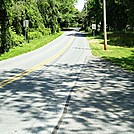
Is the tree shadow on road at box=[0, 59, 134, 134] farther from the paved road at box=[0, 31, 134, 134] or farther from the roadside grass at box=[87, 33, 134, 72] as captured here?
the roadside grass at box=[87, 33, 134, 72]

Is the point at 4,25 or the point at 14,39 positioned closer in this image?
the point at 4,25

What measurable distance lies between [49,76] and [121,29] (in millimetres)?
54430

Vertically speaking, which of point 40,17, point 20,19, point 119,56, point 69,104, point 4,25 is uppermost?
point 40,17

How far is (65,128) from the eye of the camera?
235 inches

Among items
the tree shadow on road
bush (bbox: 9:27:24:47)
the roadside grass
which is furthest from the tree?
the tree shadow on road

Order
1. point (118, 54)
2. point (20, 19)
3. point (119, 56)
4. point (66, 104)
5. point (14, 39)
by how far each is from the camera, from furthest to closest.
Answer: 1. point (20, 19)
2. point (14, 39)
3. point (118, 54)
4. point (119, 56)
5. point (66, 104)

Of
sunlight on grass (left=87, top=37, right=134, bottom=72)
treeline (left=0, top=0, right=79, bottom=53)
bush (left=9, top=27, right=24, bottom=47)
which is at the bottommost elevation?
sunlight on grass (left=87, top=37, right=134, bottom=72)

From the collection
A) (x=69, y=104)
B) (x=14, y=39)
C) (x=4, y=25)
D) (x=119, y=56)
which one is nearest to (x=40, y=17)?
(x=14, y=39)

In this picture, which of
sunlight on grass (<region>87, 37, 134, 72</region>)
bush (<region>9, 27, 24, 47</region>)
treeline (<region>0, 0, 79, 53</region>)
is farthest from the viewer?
bush (<region>9, 27, 24, 47</region>)

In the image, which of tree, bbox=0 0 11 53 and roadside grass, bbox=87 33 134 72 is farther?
tree, bbox=0 0 11 53

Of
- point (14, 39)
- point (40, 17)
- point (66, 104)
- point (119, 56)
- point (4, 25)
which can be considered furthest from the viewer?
point (40, 17)

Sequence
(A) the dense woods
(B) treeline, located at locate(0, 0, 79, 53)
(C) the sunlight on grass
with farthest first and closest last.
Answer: (A) the dense woods → (B) treeline, located at locate(0, 0, 79, 53) → (C) the sunlight on grass

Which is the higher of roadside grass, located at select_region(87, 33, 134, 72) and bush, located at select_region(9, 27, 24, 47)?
bush, located at select_region(9, 27, 24, 47)

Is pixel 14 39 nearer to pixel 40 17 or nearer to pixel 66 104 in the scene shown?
pixel 66 104
